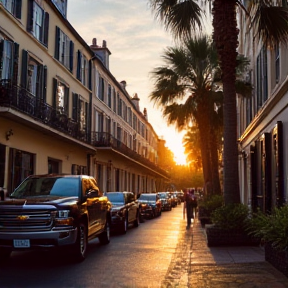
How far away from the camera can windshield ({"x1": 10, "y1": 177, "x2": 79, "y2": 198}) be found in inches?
444

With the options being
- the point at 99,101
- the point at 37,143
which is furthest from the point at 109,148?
the point at 37,143

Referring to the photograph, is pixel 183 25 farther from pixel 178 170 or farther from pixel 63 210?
pixel 178 170

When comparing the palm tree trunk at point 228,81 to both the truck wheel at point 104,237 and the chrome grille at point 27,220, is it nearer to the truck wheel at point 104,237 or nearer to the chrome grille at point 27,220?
the truck wheel at point 104,237

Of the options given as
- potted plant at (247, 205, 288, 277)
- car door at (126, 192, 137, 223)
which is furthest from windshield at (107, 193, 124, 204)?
potted plant at (247, 205, 288, 277)

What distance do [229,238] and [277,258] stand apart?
148 inches

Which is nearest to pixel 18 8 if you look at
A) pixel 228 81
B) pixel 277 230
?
pixel 228 81

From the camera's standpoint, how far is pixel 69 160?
2716 centimetres

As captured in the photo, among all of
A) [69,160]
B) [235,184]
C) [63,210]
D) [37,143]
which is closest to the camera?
[63,210]

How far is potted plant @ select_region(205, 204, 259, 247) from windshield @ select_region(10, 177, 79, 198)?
13.0ft

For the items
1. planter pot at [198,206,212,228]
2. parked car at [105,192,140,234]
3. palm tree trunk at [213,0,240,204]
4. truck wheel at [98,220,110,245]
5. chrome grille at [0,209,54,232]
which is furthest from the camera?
planter pot at [198,206,212,228]

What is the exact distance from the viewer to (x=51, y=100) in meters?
24.0

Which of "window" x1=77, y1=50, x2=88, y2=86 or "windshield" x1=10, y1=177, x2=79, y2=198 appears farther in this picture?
"window" x1=77, y1=50, x2=88, y2=86

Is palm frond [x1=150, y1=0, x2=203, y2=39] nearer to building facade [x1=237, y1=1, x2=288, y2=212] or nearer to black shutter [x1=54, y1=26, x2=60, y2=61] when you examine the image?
building facade [x1=237, y1=1, x2=288, y2=212]

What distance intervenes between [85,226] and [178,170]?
103823mm
